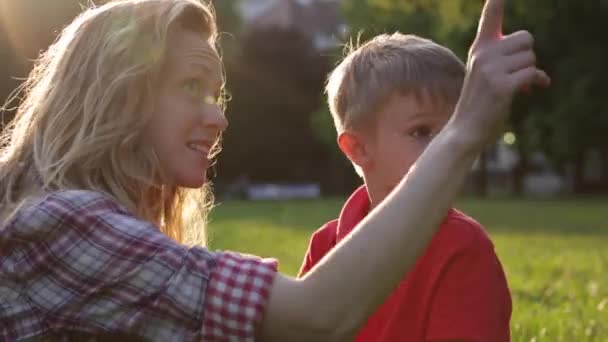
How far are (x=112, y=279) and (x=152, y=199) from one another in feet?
1.90

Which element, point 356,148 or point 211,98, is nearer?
point 211,98

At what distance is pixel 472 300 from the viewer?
2605mm

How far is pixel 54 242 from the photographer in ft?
7.13

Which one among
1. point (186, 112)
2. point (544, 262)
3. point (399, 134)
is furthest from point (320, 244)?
point (544, 262)

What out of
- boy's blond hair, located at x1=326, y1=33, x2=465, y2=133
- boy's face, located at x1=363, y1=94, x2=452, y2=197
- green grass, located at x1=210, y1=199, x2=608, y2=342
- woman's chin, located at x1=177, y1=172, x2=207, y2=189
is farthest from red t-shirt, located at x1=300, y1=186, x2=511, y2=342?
green grass, located at x1=210, y1=199, x2=608, y2=342

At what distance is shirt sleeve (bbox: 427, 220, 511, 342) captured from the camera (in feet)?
8.48

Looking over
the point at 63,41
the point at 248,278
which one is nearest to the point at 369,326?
the point at 248,278

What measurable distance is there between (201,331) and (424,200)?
20.9 inches

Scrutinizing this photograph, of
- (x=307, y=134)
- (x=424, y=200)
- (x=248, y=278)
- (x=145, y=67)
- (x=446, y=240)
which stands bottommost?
(x=307, y=134)

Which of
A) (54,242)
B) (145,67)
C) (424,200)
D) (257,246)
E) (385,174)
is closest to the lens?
(424,200)

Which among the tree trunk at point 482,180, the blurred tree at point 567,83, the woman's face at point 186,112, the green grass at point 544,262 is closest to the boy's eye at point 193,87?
the woman's face at point 186,112

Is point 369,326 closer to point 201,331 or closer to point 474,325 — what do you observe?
point 474,325

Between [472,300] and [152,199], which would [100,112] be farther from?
[472,300]

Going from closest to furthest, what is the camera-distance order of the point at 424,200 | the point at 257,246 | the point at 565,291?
the point at 424,200, the point at 565,291, the point at 257,246
